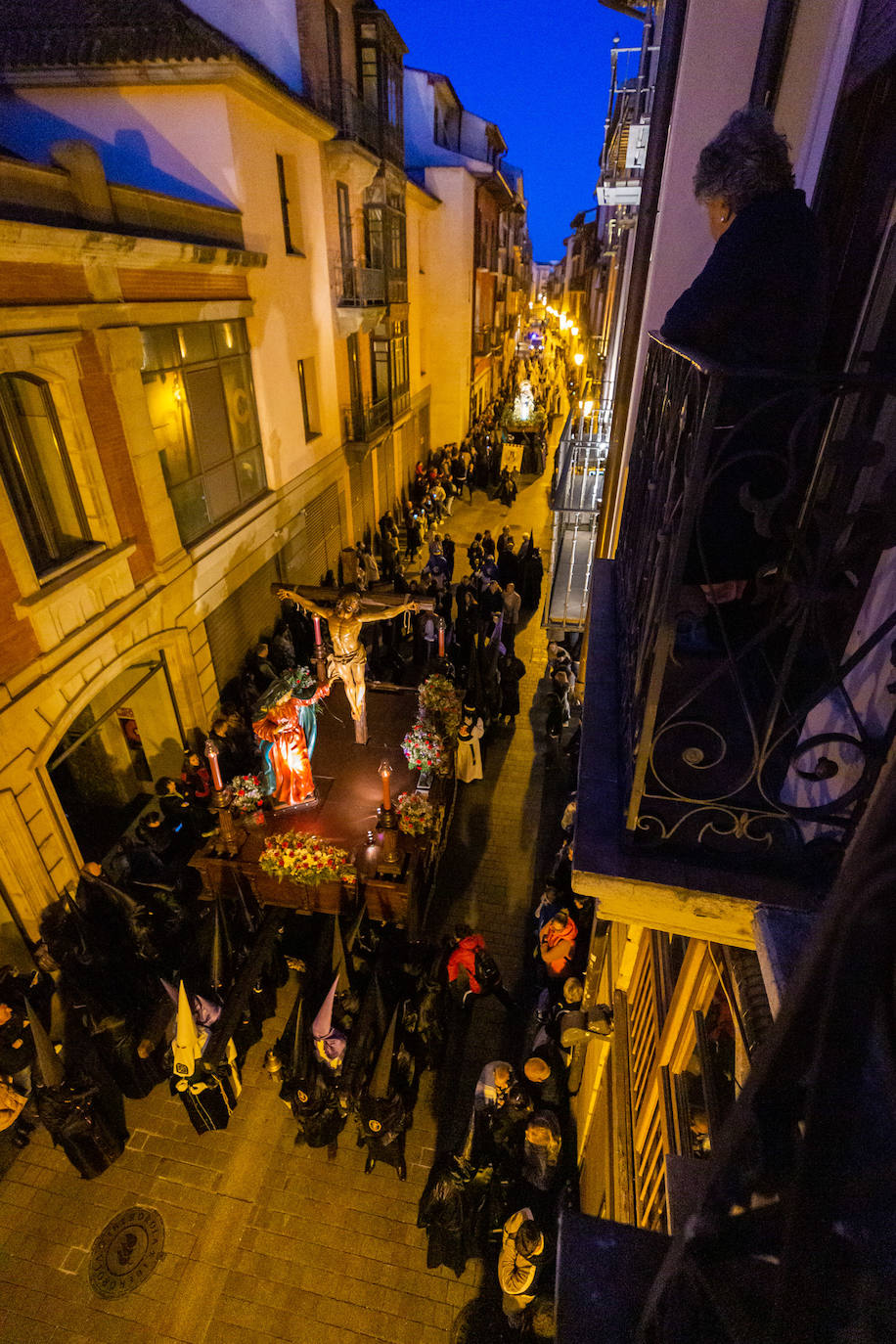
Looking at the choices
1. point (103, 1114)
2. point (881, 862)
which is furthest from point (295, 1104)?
point (881, 862)

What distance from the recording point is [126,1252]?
5836 mm

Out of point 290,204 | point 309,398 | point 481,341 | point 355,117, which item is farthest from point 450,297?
point 290,204

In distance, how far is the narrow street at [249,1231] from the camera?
5.47 meters

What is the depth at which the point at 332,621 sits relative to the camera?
8.62 metres

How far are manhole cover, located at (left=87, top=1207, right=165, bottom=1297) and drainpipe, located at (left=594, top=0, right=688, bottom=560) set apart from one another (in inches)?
392

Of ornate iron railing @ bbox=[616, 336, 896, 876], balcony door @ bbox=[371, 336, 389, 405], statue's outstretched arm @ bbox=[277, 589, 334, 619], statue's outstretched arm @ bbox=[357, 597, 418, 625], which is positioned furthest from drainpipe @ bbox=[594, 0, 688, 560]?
balcony door @ bbox=[371, 336, 389, 405]

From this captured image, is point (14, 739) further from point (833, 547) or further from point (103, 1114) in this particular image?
point (833, 547)

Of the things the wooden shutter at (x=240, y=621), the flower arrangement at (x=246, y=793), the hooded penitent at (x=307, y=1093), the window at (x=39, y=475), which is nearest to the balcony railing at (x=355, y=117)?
the wooden shutter at (x=240, y=621)

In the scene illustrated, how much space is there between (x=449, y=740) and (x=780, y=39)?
8231mm

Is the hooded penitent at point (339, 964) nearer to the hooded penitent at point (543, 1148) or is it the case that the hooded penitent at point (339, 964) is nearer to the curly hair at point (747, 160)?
the hooded penitent at point (543, 1148)

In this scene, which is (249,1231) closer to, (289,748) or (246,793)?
(246,793)

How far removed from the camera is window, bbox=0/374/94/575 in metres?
7.17

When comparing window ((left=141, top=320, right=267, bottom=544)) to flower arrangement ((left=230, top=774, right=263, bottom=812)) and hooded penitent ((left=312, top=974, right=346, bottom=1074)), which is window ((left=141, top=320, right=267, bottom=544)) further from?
hooded penitent ((left=312, top=974, right=346, bottom=1074))

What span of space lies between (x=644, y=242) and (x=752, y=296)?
7.96 m
